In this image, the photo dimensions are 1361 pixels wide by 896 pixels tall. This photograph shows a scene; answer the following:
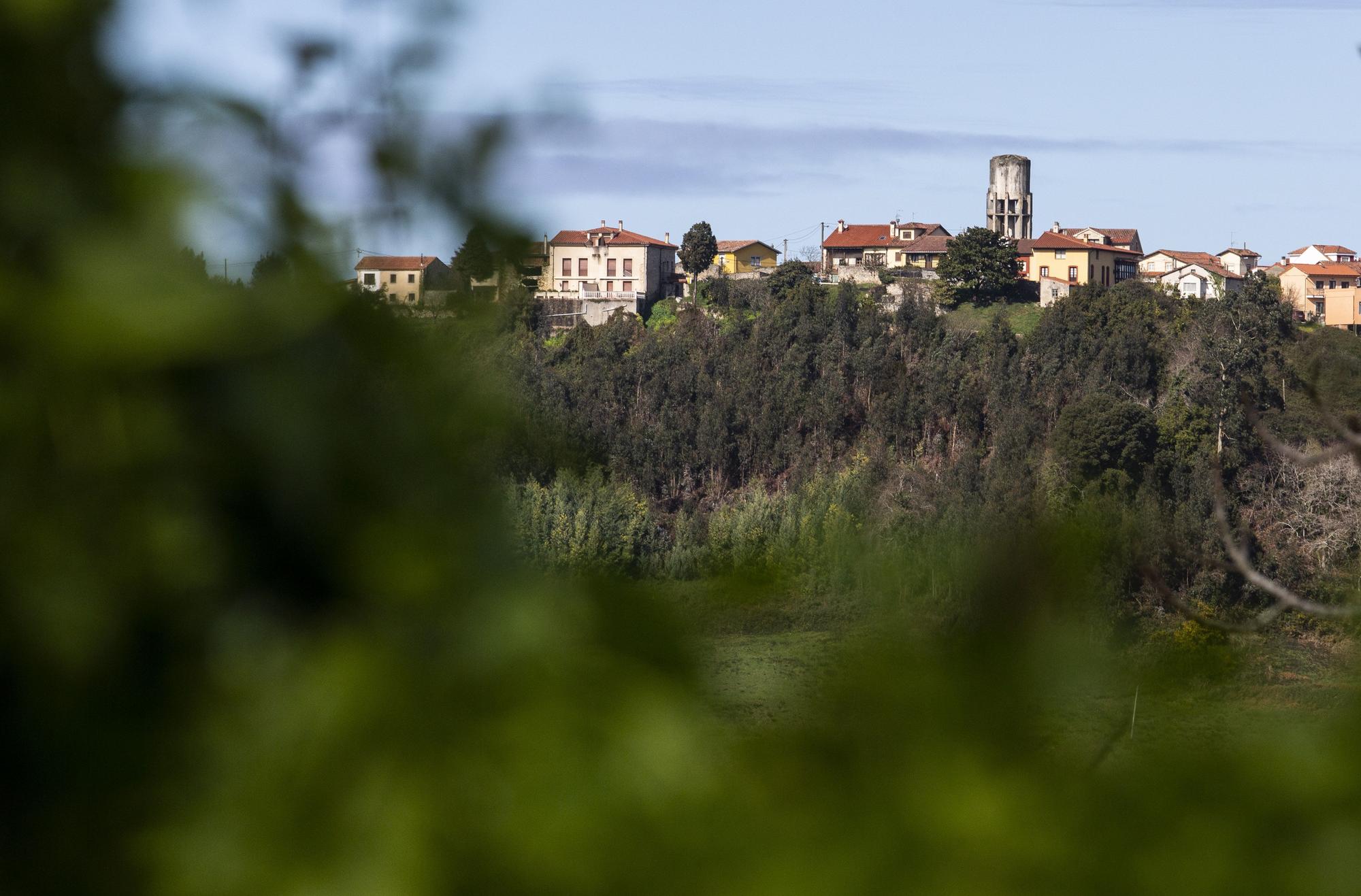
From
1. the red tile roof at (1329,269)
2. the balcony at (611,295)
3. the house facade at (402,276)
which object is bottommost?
the house facade at (402,276)

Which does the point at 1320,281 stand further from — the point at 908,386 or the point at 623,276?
the point at 623,276

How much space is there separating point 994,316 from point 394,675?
31317 mm

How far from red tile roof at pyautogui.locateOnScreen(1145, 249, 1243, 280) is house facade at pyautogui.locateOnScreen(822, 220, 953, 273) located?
253 inches

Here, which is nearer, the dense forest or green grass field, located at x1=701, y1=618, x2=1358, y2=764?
green grass field, located at x1=701, y1=618, x2=1358, y2=764

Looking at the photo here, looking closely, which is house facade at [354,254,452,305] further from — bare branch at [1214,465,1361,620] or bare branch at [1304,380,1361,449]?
bare branch at [1214,465,1361,620]

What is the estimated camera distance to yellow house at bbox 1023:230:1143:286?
114ft

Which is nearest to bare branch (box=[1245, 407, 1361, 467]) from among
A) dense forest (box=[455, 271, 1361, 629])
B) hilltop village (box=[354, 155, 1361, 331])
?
dense forest (box=[455, 271, 1361, 629])

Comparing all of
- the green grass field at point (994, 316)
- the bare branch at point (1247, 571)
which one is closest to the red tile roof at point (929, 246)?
the green grass field at point (994, 316)

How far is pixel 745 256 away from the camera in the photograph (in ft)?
124

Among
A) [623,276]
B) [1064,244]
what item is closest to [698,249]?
[623,276]

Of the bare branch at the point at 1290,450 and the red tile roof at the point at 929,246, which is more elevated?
the red tile roof at the point at 929,246

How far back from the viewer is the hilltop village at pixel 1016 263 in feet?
93.7

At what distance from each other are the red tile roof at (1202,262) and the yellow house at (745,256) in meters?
11.5

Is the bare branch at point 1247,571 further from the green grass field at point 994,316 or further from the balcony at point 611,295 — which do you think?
the green grass field at point 994,316
